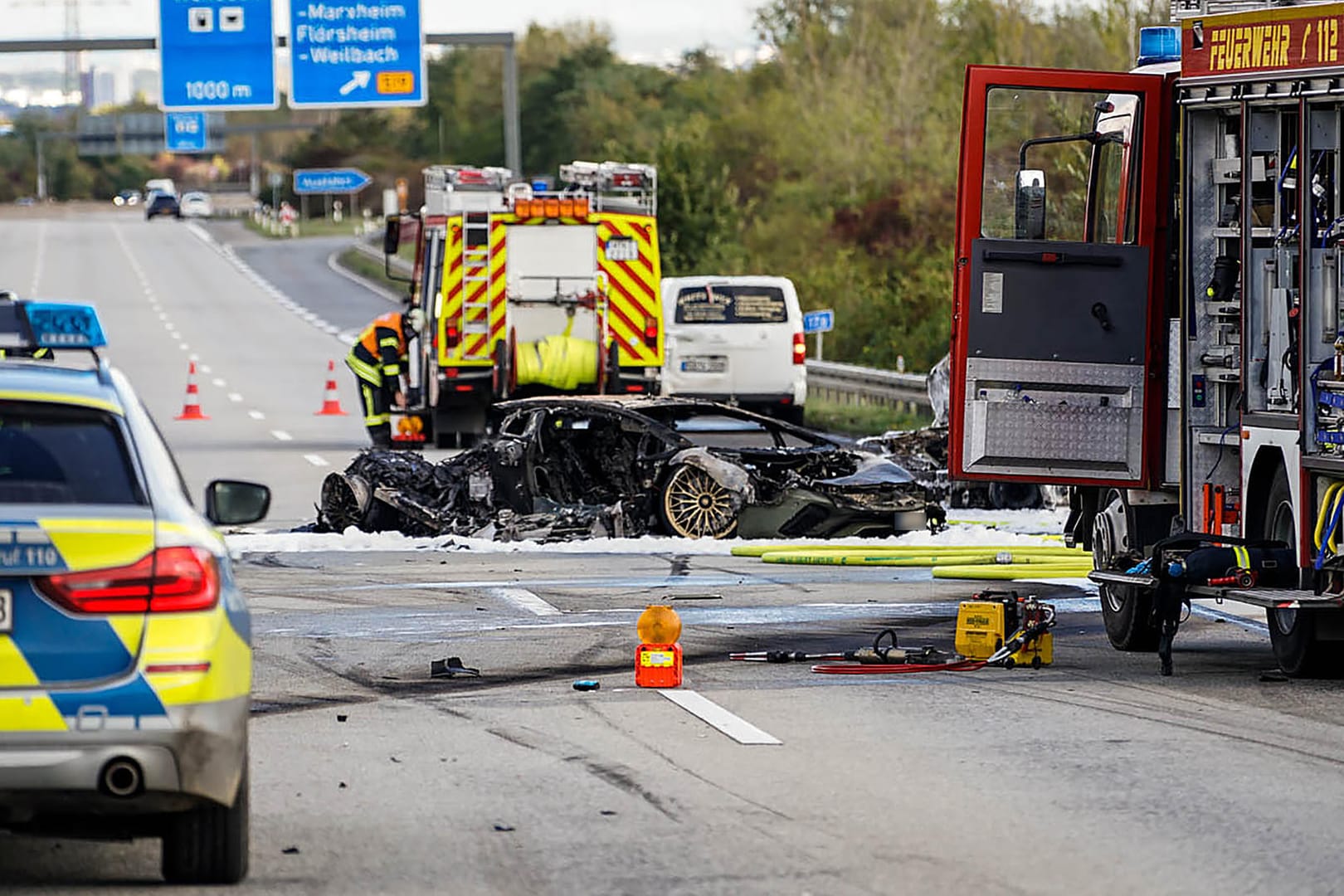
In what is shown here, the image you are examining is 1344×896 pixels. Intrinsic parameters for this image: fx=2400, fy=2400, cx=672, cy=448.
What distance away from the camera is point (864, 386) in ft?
103

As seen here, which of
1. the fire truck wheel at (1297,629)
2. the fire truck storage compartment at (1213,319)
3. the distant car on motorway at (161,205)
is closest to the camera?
the fire truck wheel at (1297,629)

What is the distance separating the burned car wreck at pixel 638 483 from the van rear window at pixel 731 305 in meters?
10.3

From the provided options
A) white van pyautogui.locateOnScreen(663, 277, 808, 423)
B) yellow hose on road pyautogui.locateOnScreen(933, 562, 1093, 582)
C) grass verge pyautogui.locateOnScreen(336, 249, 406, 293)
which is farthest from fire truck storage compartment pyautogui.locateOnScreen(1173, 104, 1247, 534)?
grass verge pyautogui.locateOnScreen(336, 249, 406, 293)

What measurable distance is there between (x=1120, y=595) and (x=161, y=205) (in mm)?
104350

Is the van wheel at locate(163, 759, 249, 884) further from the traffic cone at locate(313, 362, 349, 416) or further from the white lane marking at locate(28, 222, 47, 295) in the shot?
the white lane marking at locate(28, 222, 47, 295)

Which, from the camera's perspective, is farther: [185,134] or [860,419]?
[185,134]

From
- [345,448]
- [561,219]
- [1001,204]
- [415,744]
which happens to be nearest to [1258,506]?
[1001,204]

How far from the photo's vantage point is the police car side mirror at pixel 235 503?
22.9ft

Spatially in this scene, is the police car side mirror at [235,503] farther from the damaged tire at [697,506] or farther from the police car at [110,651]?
the damaged tire at [697,506]

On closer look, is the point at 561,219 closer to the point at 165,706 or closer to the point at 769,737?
the point at 769,737

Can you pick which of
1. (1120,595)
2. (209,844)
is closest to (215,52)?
(1120,595)

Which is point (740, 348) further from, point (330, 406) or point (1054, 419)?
point (1054, 419)

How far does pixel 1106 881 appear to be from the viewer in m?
6.45

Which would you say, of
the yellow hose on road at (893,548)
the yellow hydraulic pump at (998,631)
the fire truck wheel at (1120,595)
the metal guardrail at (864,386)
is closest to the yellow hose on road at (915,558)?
the yellow hose on road at (893,548)
